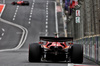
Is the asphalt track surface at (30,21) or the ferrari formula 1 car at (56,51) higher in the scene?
the asphalt track surface at (30,21)

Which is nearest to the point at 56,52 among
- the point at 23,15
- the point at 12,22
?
Answer: the point at 12,22

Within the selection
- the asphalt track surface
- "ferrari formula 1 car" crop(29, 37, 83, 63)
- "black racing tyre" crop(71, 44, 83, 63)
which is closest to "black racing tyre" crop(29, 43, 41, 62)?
"ferrari formula 1 car" crop(29, 37, 83, 63)

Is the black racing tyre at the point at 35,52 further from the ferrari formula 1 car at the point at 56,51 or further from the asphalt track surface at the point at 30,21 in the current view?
the asphalt track surface at the point at 30,21

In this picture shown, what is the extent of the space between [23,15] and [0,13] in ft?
16.2

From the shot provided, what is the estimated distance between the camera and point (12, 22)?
2398 inches

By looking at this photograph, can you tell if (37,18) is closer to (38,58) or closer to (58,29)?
(58,29)

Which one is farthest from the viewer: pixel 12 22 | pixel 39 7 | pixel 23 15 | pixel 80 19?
pixel 39 7

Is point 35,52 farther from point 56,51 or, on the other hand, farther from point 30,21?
point 30,21

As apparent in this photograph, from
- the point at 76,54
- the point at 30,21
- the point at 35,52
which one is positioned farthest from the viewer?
the point at 30,21

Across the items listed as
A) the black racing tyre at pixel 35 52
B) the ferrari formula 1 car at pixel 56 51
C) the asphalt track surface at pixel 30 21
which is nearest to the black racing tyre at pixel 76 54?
the ferrari formula 1 car at pixel 56 51

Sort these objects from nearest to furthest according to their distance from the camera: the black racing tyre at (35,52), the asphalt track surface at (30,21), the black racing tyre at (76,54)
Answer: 1. the black racing tyre at (76,54)
2. the black racing tyre at (35,52)
3. the asphalt track surface at (30,21)

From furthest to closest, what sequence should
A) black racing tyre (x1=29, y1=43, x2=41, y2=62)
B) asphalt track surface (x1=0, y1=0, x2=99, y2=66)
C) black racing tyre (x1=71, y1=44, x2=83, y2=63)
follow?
asphalt track surface (x1=0, y1=0, x2=99, y2=66) < black racing tyre (x1=29, y1=43, x2=41, y2=62) < black racing tyre (x1=71, y1=44, x2=83, y2=63)

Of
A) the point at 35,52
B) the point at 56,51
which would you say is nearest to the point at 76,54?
the point at 56,51

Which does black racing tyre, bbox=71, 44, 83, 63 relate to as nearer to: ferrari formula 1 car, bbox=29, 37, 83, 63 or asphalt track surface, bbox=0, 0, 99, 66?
ferrari formula 1 car, bbox=29, 37, 83, 63
